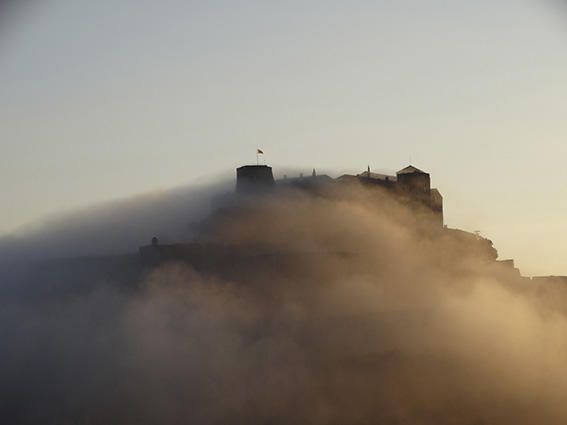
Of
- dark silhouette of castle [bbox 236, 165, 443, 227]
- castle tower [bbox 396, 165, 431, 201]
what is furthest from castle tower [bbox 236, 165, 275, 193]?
castle tower [bbox 396, 165, 431, 201]

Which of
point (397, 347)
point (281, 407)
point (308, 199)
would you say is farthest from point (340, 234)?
point (281, 407)

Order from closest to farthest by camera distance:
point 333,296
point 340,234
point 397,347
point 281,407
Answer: point 281,407
point 397,347
point 333,296
point 340,234

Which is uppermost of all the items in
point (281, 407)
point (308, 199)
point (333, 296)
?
point (308, 199)

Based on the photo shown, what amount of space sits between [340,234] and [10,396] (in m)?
20.0

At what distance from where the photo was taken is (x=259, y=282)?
6450cm

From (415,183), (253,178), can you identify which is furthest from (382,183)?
(253,178)

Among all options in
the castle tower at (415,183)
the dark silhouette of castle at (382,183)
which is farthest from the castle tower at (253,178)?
the castle tower at (415,183)

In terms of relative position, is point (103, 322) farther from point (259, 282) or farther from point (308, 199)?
point (308, 199)

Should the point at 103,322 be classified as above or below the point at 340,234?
below

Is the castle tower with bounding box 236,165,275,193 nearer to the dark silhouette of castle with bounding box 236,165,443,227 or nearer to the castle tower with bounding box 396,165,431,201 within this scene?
the dark silhouette of castle with bounding box 236,165,443,227

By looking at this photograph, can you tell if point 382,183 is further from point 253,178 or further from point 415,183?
point 253,178

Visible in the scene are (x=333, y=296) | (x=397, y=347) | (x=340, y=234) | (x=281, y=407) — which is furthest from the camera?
(x=340, y=234)

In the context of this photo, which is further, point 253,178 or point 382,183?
point 382,183

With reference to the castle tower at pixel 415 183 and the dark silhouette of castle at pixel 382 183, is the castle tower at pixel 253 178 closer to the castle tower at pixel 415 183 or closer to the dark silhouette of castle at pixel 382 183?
the dark silhouette of castle at pixel 382 183
